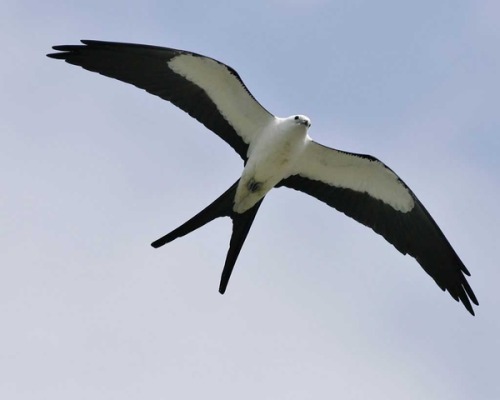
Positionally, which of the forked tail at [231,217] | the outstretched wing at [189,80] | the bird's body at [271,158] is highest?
the outstretched wing at [189,80]

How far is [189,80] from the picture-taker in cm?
1959

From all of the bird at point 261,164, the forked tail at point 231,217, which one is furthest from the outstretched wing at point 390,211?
the forked tail at point 231,217

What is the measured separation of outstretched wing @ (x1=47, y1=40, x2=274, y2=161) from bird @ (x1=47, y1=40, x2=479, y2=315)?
0.5 inches

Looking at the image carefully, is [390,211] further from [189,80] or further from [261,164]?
[189,80]

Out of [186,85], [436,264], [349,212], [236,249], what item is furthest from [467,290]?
[186,85]

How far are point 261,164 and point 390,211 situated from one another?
235cm

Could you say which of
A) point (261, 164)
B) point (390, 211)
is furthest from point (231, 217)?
point (390, 211)

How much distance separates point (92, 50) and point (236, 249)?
3.42m

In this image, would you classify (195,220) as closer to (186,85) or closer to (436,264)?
(186,85)

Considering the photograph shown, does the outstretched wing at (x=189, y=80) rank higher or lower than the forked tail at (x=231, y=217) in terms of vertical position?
higher

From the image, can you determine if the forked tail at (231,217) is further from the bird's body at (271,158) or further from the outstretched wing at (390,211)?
the outstretched wing at (390,211)

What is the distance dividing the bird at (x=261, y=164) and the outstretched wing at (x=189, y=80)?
0.01m

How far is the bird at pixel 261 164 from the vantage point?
1931cm

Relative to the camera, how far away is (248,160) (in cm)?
1964
